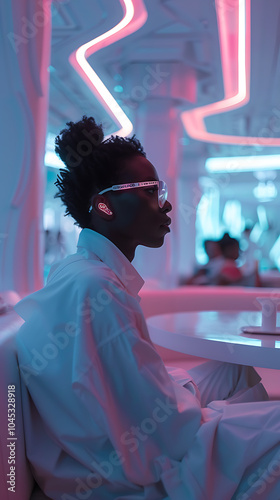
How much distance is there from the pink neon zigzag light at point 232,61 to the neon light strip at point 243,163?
10.6 feet

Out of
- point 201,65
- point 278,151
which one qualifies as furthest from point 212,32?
point 278,151

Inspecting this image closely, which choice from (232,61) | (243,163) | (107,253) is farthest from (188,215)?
(107,253)

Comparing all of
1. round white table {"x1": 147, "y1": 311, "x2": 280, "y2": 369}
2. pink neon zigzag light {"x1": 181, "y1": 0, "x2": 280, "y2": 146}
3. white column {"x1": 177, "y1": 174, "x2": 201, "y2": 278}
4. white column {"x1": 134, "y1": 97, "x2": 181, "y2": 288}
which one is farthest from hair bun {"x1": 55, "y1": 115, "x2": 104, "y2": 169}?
white column {"x1": 177, "y1": 174, "x2": 201, "y2": 278}

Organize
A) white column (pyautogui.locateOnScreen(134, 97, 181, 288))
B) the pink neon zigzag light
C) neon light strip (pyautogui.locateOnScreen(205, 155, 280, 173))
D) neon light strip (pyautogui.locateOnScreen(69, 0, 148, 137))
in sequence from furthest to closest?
neon light strip (pyautogui.locateOnScreen(205, 155, 280, 173)) < white column (pyautogui.locateOnScreen(134, 97, 181, 288)) < the pink neon zigzag light < neon light strip (pyautogui.locateOnScreen(69, 0, 148, 137))

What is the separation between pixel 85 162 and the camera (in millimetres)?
1521

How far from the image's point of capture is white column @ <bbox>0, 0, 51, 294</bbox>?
2.79 metres

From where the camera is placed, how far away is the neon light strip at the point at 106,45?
4113 mm

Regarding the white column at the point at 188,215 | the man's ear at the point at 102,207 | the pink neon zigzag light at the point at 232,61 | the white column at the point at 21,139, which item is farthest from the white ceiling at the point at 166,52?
the white column at the point at 188,215

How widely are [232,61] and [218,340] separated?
14.7 ft

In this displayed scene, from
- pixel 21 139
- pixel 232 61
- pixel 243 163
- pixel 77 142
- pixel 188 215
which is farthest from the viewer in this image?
pixel 243 163

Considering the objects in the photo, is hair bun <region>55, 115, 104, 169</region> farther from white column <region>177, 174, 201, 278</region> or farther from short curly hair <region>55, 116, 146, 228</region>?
white column <region>177, 174, 201, 278</region>

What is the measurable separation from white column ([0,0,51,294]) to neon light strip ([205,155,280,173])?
9.29 metres

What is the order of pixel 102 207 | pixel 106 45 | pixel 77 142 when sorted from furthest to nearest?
pixel 106 45, pixel 77 142, pixel 102 207

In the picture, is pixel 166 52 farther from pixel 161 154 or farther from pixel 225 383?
pixel 225 383
